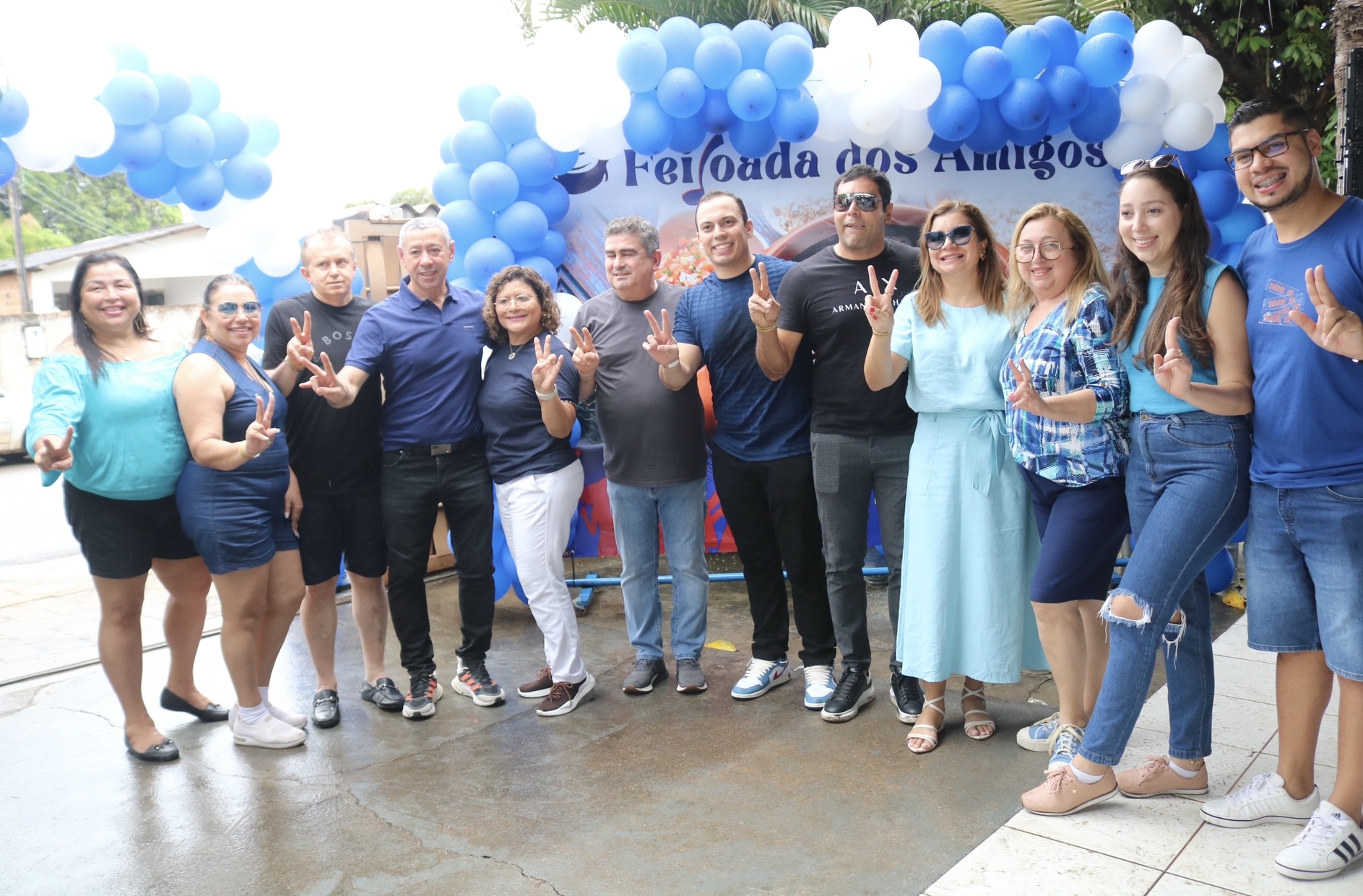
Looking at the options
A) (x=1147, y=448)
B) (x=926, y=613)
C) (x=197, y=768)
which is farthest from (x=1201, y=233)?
(x=197, y=768)

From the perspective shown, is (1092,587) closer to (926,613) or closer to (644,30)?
(926,613)

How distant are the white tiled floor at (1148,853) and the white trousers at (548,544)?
5.90ft

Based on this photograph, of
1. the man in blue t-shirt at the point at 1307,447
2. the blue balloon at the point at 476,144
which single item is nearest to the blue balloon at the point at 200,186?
the blue balloon at the point at 476,144

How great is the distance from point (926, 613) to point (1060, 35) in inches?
118

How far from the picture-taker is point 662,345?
147 inches

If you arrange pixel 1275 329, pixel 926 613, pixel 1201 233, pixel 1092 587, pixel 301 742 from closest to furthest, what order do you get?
pixel 1275 329 < pixel 1201 233 < pixel 1092 587 < pixel 926 613 < pixel 301 742

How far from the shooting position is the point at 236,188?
4840 millimetres

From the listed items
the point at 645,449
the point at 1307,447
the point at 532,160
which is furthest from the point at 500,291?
the point at 1307,447

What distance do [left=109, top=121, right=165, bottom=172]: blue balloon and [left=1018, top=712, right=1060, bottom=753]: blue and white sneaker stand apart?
416 cm

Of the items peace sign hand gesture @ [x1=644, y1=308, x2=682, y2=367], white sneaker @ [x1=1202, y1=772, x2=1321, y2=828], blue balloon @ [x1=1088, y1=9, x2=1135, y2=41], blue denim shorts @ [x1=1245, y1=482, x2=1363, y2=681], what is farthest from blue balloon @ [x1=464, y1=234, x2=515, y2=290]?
white sneaker @ [x1=1202, y1=772, x2=1321, y2=828]

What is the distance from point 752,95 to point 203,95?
8.00ft

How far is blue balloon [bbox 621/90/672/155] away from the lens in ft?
16.2

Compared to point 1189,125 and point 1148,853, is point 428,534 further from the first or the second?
point 1189,125

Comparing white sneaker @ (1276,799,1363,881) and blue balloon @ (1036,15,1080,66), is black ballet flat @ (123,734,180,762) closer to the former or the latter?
white sneaker @ (1276,799,1363,881)
